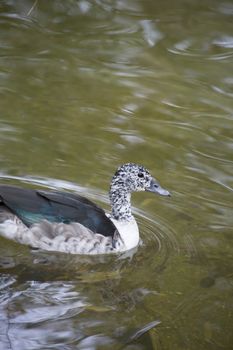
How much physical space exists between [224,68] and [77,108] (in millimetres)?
3009

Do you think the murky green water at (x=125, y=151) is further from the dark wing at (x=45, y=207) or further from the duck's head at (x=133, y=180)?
the duck's head at (x=133, y=180)

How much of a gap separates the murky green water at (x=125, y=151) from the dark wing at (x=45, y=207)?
375mm

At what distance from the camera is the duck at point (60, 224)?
7.81 m

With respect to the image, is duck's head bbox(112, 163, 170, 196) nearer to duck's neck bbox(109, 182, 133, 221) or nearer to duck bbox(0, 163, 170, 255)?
duck's neck bbox(109, 182, 133, 221)

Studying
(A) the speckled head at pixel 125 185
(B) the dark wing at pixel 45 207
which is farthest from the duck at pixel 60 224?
(A) the speckled head at pixel 125 185

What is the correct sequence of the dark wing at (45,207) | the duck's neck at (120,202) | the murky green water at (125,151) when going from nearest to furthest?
the murky green water at (125,151), the dark wing at (45,207), the duck's neck at (120,202)

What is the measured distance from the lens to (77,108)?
11.1 m

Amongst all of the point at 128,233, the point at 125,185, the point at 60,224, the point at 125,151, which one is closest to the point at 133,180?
the point at 125,185

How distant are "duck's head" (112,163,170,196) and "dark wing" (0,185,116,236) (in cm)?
53

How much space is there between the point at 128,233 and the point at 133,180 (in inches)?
23.1

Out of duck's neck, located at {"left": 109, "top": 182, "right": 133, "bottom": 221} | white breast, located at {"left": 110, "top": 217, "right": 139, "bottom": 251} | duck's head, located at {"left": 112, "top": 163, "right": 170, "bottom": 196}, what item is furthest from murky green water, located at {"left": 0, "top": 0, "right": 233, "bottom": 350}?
duck's head, located at {"left": 112, "top": 163, "right": 170, "bottom": 196}

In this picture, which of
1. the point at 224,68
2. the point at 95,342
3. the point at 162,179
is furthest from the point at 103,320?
the point at 224,68

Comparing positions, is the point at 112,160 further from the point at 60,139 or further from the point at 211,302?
the point at 211,302

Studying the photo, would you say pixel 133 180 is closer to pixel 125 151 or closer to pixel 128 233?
pixel 128 233
